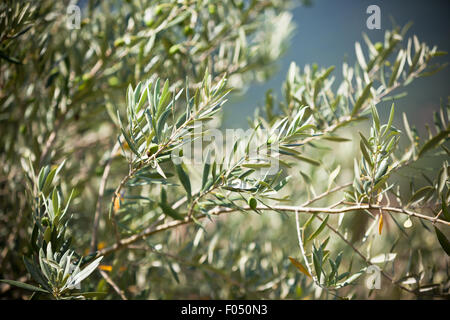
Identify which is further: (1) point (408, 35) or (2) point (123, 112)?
(2) point (123, 112)

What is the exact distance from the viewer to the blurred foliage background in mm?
487

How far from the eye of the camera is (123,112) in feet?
2.23

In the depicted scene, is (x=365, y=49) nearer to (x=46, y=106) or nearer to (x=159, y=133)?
(x=159, y=133)

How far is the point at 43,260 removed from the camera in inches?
12.7

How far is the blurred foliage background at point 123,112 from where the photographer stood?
487 mm

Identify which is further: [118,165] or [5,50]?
[118,165]

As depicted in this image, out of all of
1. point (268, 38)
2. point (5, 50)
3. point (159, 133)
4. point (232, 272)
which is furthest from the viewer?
point (268, 38)

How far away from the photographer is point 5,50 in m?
0.46

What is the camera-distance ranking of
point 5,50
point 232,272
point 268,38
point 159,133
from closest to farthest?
point 159,133 → point 5,50 → point 232,272 → point 268,38
